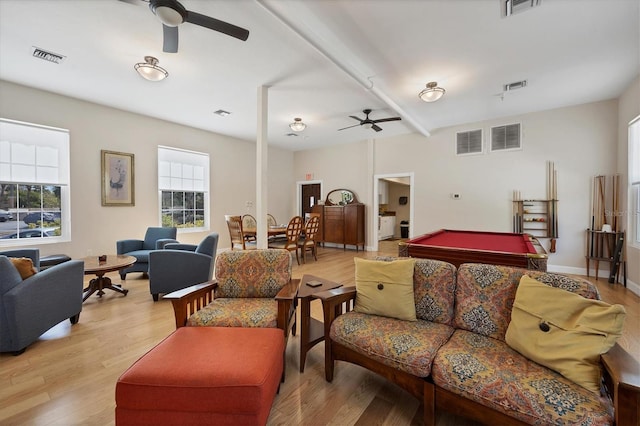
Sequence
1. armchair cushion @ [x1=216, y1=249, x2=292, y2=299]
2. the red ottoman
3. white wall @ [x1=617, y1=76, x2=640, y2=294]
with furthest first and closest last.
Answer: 1. white wall @ [x1=617, y1=76, x2=640, y2=294]
2. armchair cushion @ [x1=216, y1=249, x2=292, y2=299]
3. the red ottoman

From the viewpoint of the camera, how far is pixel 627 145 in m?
3.97

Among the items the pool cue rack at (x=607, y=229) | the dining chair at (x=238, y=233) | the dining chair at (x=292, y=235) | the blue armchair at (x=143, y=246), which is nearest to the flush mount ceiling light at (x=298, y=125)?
the dining chair at (x=292, y=235)

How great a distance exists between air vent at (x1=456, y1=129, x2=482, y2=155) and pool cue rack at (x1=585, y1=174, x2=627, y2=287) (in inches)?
76.3

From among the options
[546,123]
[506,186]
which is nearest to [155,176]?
[506,186]

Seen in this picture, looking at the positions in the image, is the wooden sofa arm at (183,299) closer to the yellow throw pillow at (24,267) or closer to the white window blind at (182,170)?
the yellow throw pillow at (24,267)

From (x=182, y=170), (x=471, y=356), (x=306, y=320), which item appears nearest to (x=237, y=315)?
(x=306, y=320)

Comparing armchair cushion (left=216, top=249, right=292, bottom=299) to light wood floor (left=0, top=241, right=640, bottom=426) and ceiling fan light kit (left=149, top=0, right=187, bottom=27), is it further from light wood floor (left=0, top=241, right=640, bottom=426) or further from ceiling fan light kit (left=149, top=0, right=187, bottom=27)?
ceiling fan light kit (left=149, top=0, right=187, bottom=27)

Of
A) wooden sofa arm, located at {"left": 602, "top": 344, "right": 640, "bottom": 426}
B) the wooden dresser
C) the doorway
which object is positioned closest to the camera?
wooden sofa arm, located at {"left": 602, "top": 344, "right": 640, "bottom": 426}

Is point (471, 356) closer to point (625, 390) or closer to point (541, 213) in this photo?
point (625, 390)

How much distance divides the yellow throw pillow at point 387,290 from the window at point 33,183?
5.24 meters

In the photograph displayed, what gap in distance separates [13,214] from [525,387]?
638cm

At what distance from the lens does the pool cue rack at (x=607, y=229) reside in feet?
13.5

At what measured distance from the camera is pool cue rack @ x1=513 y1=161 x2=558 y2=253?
4.86 m

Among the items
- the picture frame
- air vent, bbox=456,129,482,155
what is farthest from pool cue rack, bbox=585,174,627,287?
the picture frame
